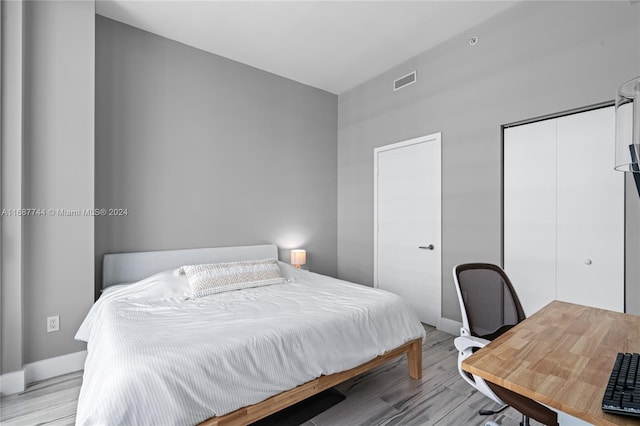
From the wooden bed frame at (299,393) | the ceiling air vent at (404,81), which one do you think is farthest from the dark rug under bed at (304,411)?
the ceiling air vent at (404,81)

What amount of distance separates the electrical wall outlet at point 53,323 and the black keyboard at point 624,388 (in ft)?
10.9

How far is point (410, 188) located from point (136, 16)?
10.8ft

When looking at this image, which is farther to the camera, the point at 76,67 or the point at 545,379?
the point at 76,67

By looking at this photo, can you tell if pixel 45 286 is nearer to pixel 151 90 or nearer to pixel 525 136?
pixel 151 90

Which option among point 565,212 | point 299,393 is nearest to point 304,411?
point 299,393

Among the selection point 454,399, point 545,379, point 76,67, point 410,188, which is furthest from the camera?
point 410,188

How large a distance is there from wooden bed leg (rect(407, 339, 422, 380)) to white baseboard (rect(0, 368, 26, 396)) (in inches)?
113

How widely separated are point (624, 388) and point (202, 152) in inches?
139

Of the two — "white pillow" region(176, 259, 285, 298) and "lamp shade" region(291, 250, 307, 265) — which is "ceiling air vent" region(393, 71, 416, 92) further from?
"white pillow" region(176, 259, 285, 298)

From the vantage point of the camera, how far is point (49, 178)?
7.85 ft

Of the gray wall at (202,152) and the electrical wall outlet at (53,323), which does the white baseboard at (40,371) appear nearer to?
the electrical wall outlet at (53,323)

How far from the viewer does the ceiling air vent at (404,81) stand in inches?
141

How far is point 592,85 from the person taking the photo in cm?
232

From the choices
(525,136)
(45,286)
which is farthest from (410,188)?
(45,286)
